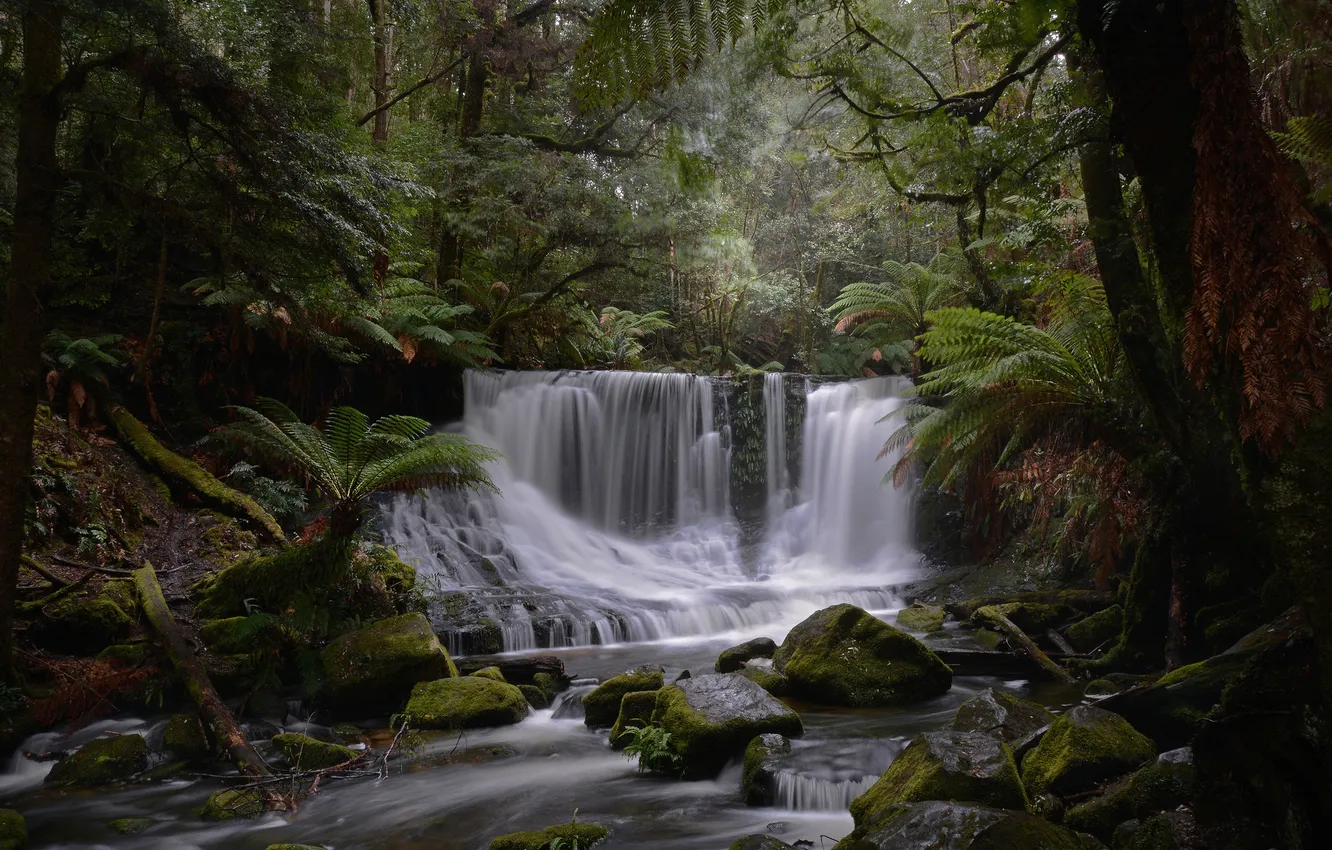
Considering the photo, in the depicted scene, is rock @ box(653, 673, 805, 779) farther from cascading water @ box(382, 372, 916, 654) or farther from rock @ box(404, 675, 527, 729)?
cascading water @ box(382, 372, 916, 654)

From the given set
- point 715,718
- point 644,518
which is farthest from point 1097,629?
point 644,518

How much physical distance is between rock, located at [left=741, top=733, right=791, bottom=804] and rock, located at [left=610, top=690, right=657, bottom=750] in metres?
0.99

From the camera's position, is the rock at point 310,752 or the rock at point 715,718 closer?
the rock at point 715,718

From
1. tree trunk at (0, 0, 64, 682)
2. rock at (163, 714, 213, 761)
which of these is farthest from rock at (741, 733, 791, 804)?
tree trunk at (0, 0, 64, 682)

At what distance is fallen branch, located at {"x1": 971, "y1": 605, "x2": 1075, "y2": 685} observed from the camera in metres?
5.88

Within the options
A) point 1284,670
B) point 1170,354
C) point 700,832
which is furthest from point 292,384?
point 1284,670

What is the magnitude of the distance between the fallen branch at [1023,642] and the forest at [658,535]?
0.05 meters

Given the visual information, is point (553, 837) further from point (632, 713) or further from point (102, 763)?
point (102, 763)

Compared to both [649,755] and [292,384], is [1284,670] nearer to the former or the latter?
[649,755]

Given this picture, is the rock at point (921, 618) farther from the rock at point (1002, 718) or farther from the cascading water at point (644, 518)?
the rock at point (1002, 718)

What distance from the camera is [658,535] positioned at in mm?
13828

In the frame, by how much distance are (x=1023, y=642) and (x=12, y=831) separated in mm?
6547

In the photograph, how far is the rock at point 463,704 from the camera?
5863 millimetres

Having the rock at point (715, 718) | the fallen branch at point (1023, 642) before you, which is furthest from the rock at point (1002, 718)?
the fallen branch at point (1023, 642)
